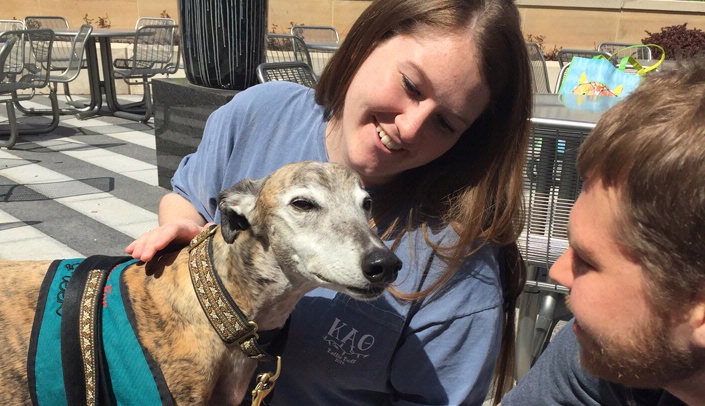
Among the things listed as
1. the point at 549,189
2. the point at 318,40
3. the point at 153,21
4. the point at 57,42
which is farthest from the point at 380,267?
the point at 153,21

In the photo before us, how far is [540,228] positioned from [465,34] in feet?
3.35

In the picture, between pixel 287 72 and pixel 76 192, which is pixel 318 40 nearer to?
pixel 76 192

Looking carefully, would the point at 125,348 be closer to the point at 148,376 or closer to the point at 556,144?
the point at 148,376

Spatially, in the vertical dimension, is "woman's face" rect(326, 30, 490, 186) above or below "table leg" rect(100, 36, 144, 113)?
above

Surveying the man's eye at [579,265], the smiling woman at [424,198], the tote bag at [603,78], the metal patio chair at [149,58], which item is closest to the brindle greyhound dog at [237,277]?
the smiling woman at [424,198]

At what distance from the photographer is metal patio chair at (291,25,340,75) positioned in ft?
28.9

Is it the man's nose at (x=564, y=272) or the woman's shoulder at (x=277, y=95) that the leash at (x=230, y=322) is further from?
the man's nose at (x=564, y=272)

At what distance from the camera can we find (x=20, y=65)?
7781 mm

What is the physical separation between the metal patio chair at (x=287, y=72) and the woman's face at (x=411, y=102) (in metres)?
1.76

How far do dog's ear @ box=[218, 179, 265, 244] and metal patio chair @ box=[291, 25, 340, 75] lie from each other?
6.52m

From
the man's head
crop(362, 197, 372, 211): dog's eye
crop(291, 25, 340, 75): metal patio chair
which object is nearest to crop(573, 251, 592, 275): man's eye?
the man's head

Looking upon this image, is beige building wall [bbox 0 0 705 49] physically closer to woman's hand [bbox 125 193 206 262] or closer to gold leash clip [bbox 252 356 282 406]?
woman's hand [bbox 125 193 206 262]

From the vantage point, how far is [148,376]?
5.70 feet

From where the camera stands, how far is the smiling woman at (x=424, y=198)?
189 centimetres
